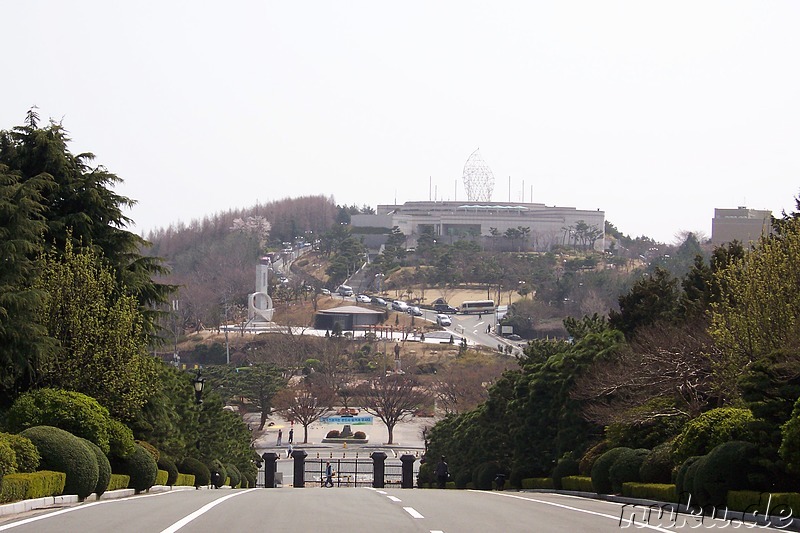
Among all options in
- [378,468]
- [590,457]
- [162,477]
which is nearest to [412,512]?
[590,457]

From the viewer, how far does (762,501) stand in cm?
1770

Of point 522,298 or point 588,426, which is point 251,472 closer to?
point 588,426

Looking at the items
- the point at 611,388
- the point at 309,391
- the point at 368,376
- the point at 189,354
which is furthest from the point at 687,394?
the point at 189,354

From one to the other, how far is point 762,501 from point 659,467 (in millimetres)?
8643

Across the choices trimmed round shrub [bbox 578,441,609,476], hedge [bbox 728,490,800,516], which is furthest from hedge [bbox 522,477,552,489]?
hedge [bbox 728,490,800,516]

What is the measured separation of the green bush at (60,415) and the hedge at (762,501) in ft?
48.7

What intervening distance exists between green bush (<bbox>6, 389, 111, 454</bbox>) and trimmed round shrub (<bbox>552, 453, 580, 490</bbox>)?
50.9ft

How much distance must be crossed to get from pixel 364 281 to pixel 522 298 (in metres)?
31.6

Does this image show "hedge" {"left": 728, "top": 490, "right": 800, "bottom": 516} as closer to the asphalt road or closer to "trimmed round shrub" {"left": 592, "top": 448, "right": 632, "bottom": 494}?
the asphalt road

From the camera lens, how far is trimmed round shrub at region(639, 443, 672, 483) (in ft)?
85.8

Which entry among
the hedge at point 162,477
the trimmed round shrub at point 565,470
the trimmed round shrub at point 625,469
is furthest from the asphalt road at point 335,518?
the trimmed round shrub at point 565,470

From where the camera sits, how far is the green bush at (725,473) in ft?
63.8

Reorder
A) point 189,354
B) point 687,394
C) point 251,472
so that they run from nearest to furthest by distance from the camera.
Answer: point 687,394 → point 251,472 → point 189,354

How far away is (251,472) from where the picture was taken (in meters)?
62.2
